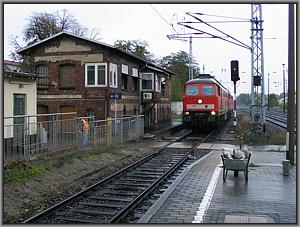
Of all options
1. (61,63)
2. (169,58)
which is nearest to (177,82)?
(169,58)

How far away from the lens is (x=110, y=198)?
9.69m

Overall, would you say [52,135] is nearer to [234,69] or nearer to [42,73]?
[234,69]

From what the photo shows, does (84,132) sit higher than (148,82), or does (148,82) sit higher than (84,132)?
(148,82)

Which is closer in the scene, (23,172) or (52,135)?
(23,172)

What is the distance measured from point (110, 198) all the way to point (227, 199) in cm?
270

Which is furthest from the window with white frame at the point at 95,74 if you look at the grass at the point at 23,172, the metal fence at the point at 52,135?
the grass at the point at 23,172

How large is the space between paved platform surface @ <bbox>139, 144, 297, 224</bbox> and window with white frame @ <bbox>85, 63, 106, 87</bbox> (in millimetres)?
14860

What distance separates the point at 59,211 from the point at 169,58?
71.7 metres

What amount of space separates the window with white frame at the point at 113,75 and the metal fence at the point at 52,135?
570 cm

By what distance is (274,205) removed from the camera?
8594 mm

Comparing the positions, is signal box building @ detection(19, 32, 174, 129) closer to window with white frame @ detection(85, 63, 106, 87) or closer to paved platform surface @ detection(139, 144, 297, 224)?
window with white frame @ detection(85, 63, 106, 87)

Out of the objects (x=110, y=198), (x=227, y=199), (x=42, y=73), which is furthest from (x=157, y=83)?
(x=227, y=199)

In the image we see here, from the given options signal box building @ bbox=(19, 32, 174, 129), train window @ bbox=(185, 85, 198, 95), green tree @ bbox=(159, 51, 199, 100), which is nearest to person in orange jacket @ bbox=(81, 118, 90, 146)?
signal box building @ bbox=(19, 32, 174, 129)

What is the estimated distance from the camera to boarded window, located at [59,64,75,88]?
27812 millimetres
